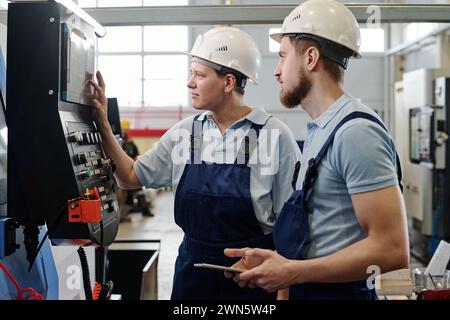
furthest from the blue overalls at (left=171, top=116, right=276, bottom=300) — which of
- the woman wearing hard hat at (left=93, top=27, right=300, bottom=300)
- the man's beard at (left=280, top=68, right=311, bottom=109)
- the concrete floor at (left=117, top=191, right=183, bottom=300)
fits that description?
the concrete floor at (left=117, top=191, right=183, bottom=300)

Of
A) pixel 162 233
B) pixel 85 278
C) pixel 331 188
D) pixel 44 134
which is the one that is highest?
pixel 44 134

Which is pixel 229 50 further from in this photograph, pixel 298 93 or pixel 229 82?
pixel 298 93

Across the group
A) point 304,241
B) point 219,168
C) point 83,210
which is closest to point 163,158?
point 219,168

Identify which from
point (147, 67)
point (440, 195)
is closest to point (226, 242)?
point (440, 195)

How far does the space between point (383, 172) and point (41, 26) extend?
0.76 m

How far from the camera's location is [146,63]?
8320 millimetres

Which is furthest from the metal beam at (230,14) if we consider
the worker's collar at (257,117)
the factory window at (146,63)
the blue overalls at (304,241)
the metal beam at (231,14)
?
the factory window at (146,63)

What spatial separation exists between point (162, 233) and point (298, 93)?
464 cm

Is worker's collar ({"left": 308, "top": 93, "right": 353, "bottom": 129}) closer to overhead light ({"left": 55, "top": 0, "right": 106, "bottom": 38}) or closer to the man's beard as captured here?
the man's beard

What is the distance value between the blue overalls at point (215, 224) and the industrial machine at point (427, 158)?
279 centimetres

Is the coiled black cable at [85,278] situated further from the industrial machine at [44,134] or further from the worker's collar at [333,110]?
the worker's collar at [333,110]

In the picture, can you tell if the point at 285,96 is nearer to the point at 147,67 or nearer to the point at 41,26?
the point at 41,26

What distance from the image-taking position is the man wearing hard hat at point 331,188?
0.97 m
